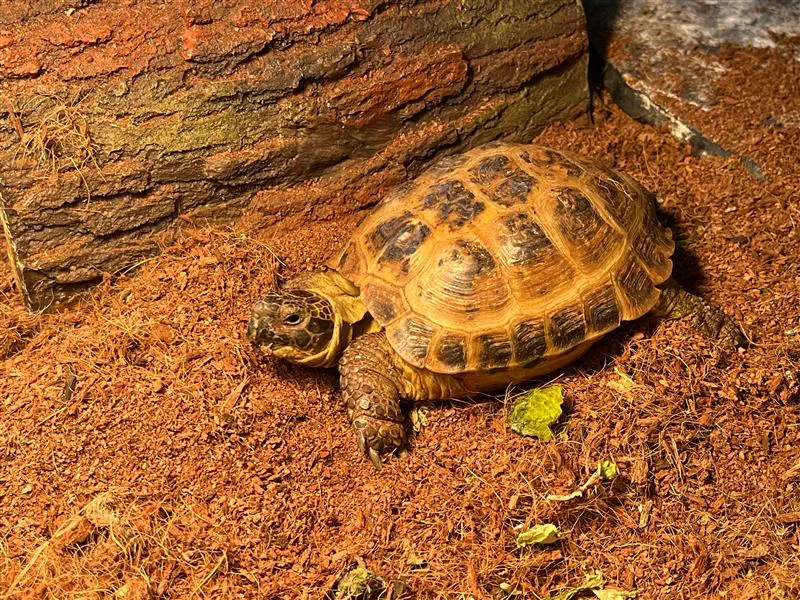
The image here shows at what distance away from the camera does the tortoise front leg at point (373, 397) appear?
398cm

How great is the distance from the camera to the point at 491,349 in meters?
3.99

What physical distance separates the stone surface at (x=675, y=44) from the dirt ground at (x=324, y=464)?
1.75m

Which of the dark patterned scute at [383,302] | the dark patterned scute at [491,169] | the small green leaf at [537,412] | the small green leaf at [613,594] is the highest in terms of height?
the dark patterned scute at [491,169]

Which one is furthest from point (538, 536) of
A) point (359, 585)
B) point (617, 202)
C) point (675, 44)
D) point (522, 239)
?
point (675, 44)

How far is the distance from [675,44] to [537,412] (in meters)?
3.89

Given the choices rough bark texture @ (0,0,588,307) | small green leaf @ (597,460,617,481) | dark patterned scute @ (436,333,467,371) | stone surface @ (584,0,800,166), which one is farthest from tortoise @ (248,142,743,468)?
stone surface @ (584,0,800,166)

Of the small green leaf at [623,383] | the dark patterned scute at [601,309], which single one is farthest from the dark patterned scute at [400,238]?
the small green leaf at [623,383]

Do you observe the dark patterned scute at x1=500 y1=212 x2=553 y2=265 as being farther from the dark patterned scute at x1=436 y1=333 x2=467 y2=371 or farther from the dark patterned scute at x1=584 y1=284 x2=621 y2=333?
the dark patterned scute at x1=436 y1=333 x2=467 y2=371

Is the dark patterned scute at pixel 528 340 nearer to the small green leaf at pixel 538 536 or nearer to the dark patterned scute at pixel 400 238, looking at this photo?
the dark patterned scute at pixel 400 238

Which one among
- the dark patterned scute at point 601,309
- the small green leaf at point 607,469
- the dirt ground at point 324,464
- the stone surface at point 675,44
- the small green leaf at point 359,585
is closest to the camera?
the small green leaf at point 359,585

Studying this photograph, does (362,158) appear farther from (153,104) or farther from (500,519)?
(500,519)

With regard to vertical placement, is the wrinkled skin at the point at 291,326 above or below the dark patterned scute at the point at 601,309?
above

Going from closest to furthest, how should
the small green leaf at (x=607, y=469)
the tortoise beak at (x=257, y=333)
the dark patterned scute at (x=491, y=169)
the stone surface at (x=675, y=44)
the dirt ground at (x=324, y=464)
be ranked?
the dirt ground at (x=324, y=464) < the small green leaf at (x=607, y=469) < the tortoise beak at (x=257, y=333) < the dark patterned scute at (x=491, y=169) < the stone surface at (x=675, y=44)

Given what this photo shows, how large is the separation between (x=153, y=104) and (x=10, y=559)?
2.45 metres
